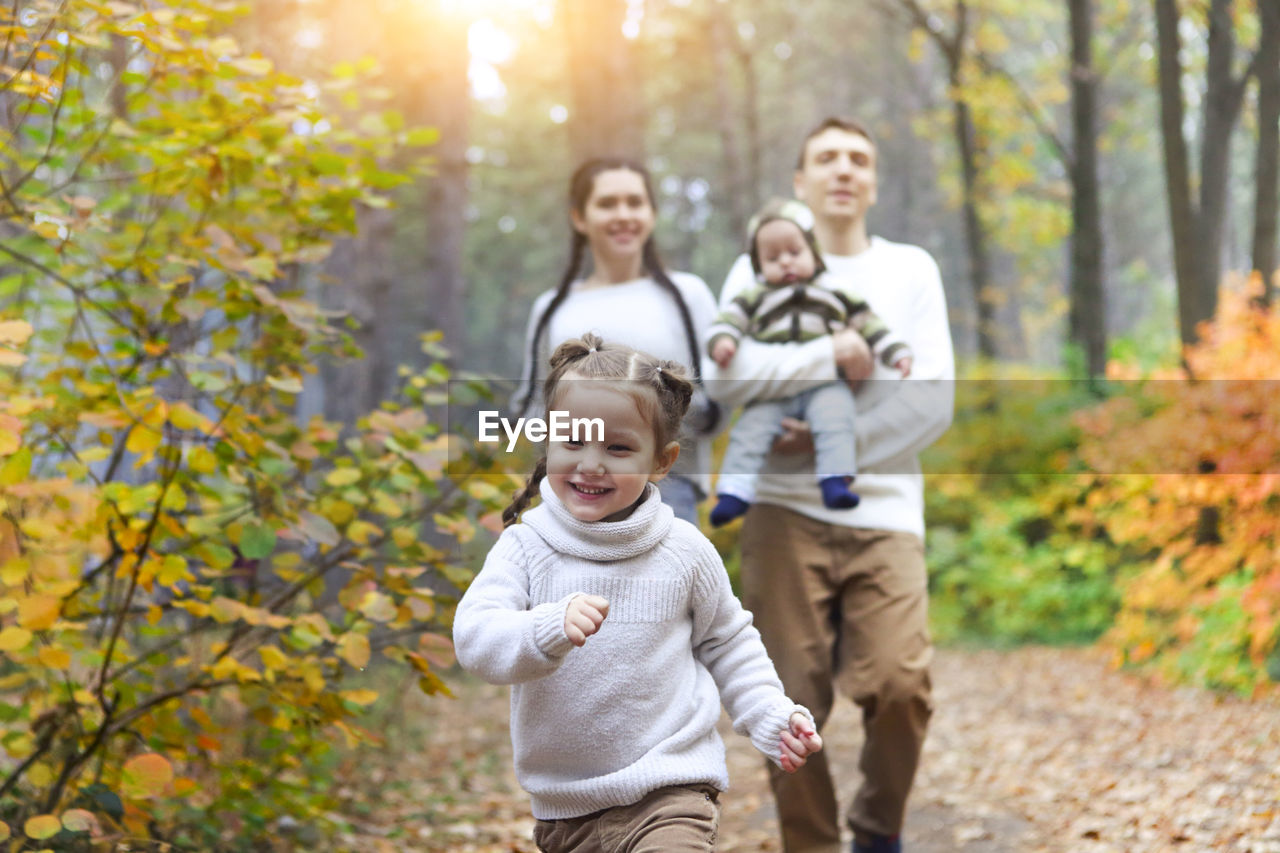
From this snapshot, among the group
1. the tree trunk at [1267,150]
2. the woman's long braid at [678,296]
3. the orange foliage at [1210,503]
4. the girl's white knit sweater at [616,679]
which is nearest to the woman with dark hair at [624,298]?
the woman's long braid at [678,296]

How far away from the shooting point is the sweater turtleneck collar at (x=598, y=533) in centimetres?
229

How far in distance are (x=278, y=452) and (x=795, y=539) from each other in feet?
5.25

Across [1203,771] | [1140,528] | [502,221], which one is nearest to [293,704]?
[1203,771]

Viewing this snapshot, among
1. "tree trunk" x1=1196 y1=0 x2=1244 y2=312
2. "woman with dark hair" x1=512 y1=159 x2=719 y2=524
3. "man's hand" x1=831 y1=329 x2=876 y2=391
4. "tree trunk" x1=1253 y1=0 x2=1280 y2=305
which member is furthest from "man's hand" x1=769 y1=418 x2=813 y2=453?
"tree trunk" x1=1196 y1=0 x2=1244 y2=312

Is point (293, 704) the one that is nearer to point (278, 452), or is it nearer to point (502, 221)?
point (278, 452)

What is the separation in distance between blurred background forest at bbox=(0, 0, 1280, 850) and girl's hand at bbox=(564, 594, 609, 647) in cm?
140

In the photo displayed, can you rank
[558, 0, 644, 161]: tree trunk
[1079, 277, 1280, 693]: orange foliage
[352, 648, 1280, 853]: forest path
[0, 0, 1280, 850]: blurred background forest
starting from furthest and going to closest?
[558, 0, 644, 161]: tree trunk, [1079, 277, 1280, 693]: orange foliage, [352, 648, 1280, 853]: forest path, [0, 0, 1280, 850]: blurred background forest

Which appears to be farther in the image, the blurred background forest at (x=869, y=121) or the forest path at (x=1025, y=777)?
the blurred background forest at (x=869, y=121)

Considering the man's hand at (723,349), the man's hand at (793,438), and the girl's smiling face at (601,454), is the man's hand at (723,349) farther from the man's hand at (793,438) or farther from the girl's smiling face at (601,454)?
the girl's smiling face at (601,454)

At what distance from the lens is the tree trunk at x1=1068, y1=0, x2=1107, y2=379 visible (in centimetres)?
1259

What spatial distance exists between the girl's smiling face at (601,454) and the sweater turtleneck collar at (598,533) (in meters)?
0.03

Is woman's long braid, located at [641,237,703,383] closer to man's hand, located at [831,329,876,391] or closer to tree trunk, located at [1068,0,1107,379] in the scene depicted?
man's hand, located at [831,329,876,391]

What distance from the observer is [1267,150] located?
898 centimetres

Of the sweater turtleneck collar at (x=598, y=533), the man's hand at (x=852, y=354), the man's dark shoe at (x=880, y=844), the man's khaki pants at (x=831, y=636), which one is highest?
the man's hand at (x=852, y=354)
